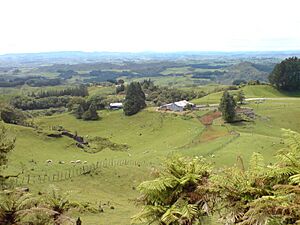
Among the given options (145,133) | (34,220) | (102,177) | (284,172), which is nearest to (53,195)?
(34,220)

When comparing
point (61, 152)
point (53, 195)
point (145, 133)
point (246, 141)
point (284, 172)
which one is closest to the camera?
point (284, 172)

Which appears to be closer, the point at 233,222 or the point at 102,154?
the point at 233,222

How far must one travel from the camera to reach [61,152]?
5322 cm

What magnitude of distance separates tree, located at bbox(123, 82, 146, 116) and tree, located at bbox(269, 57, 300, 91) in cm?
3926

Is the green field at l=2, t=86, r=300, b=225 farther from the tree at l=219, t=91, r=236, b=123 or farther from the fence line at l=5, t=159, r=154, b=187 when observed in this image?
the tree at l=219, t=91, r=236, b=123

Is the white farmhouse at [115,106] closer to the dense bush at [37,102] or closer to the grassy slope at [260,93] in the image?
the grassy slope at [260,93]

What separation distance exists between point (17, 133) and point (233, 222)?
51.6m

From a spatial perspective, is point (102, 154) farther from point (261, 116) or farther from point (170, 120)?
point (261, 116)

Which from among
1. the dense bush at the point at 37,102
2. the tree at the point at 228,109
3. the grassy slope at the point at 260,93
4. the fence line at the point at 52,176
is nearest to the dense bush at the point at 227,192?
the fence line at the point at 52,176

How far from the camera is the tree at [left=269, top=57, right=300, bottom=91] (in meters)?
100

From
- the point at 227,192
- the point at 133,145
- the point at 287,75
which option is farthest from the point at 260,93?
the point at 227,192

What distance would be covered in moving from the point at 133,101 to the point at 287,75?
44138mm

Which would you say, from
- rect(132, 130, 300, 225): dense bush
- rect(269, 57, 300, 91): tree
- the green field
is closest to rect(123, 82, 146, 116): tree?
the green field

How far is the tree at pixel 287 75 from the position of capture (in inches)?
3944
